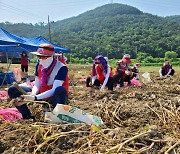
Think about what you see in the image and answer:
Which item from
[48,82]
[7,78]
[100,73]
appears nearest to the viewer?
[48,82]

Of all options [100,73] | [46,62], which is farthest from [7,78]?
[46,62]

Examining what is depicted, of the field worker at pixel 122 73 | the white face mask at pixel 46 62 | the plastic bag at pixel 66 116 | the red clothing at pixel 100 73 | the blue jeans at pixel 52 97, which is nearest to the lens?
the plastic bag at pixel 66 116

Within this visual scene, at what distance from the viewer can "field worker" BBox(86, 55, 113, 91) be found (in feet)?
25.2

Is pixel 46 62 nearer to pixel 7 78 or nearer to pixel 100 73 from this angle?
pixel 100 73

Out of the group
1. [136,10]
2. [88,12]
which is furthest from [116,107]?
[88,12]

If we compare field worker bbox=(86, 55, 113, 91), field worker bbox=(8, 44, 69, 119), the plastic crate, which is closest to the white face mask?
field worker bbox=(8, 44, 69, 119)

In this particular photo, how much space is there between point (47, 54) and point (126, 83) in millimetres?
6420

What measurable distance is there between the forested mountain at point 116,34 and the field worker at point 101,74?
3945 centimetres

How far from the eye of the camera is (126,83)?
1045 centimetres

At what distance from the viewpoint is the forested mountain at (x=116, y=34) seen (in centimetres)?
5938

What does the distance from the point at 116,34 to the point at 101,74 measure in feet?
272

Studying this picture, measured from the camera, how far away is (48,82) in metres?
4.31

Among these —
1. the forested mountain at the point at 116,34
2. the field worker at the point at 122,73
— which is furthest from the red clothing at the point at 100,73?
the forested mountain at the point at 116,34

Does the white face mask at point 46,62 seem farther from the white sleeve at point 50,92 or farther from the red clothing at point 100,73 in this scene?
the red clothing at point 100,73
